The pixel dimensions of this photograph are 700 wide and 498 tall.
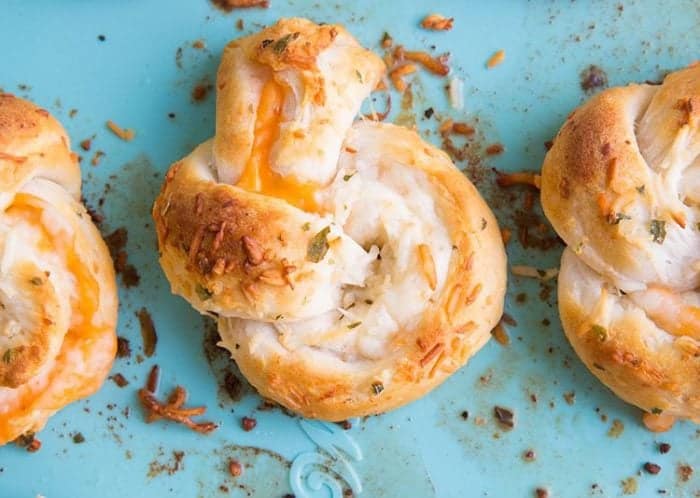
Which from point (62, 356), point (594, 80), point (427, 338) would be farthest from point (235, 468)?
point (594, 80)

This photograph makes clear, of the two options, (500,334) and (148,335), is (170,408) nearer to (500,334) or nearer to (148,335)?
(148,335)

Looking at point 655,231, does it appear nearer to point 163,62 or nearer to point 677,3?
point 677,3

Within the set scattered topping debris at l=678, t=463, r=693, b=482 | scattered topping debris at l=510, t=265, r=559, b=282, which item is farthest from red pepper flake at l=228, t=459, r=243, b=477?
scattered topping debris at l=678, t=463, r=693, b=482

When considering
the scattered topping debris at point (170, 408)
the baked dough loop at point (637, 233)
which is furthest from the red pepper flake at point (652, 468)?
the scattered topping debris at point (170, 408)

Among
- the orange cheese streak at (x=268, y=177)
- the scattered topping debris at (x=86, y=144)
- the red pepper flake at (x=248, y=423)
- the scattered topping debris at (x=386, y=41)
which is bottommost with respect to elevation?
the red pepper flake at (x=248, y=423)

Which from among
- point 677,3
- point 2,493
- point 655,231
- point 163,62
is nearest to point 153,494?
point 2,493

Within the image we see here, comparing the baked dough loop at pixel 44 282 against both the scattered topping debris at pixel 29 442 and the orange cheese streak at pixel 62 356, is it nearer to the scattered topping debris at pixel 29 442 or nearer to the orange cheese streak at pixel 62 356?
the orange cheese streak at pixel 62 356

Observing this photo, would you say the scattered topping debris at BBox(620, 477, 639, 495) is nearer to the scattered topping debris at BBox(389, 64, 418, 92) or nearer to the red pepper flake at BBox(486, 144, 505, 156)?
the red pepper flake at BBox(486, 144, 505, 156)
